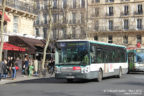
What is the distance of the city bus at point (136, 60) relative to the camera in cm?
3067

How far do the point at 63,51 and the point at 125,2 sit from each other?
42.4m

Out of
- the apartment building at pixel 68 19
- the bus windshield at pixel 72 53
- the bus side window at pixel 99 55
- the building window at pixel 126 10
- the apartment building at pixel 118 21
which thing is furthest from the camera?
the apartment building at pixel 68 19

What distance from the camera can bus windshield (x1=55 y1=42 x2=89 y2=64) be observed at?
18.3 meters

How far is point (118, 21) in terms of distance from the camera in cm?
5925

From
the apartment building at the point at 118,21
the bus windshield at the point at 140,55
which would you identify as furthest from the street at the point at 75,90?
the apartment building at the point at 118,21

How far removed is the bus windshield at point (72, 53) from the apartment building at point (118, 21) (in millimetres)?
40489

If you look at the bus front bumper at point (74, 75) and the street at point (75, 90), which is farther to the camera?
the bus front bumper at point (74, 75)

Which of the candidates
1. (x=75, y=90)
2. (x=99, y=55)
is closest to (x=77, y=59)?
(x=99, y=55)

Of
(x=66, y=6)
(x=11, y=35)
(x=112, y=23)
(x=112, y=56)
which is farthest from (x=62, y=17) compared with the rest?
(x=112, y=56)

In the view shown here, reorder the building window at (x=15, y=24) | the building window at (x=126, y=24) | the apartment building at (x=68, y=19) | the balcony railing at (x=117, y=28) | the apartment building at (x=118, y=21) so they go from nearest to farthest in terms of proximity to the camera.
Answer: the building window at (x=15, y=24)
the balcony railing at (x=117, y=28)
the apartment building at (x=118, y=21)
the building window at (x=126, y=24)
the apartment building at (x=68, y=19)

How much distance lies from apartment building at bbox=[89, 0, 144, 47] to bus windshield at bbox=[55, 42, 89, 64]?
40489 mm

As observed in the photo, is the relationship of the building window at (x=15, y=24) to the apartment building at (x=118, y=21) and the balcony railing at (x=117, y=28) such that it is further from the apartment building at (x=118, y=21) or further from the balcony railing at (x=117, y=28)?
the balcony railing at (x=117, y=28)

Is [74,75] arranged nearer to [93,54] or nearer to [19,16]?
[93,54]

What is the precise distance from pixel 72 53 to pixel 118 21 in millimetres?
42011
